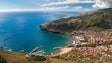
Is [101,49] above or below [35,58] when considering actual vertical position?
below

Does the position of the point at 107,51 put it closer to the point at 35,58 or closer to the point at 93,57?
the point at 93,57

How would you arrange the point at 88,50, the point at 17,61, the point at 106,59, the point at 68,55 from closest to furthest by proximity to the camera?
the point at 17,61 < the point at 106,59 < the point at 68,55 < the point at 88,50

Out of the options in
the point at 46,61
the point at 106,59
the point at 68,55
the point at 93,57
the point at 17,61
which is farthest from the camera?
the point at 68,55

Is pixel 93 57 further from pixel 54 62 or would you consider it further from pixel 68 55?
pixel 54 62

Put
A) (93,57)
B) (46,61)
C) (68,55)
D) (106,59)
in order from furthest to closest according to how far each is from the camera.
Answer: (68,55), (93,57), (106,59), (46,61)

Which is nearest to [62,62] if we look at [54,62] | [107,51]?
[54,62]

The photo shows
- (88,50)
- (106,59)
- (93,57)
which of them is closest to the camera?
(106,59)

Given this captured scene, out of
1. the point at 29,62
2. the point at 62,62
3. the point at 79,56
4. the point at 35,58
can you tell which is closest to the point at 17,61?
the point at 29,62

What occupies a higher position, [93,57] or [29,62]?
[29,62]

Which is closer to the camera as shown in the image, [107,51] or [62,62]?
[62,62]
